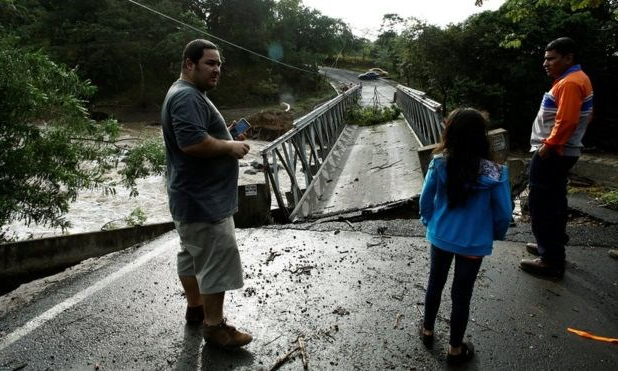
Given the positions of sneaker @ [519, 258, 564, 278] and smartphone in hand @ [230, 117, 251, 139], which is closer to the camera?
smartphone in hand @ [230, 117, 251, 139]

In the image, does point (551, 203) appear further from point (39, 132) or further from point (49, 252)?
point (49, 252)

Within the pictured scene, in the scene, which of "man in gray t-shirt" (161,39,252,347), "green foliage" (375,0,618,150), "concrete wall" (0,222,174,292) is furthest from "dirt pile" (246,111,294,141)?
"man in gray t-shirt" (161,39,252,347)

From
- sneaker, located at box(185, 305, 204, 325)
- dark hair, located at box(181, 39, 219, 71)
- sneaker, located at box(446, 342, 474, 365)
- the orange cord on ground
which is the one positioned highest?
dark hair, located at box(181, 39, 219, 71)

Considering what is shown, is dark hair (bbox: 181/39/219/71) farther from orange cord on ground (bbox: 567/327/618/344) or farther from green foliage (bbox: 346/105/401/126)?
green foliage (bbox: 346/105/401/126)

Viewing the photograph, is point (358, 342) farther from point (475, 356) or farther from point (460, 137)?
point (460, 137)

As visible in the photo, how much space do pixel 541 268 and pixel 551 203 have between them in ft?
1.88

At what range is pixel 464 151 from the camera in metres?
2.17

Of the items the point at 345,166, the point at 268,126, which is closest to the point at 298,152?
the point at 345,166

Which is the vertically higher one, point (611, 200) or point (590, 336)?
point (611, 200)

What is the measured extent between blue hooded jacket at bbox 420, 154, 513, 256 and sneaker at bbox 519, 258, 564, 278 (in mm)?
1519

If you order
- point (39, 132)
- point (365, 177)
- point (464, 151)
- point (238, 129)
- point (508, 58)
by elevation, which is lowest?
point (365, 177)

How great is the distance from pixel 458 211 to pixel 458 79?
1681 cm

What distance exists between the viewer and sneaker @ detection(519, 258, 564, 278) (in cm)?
338

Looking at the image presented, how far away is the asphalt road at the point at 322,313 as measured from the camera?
2455 mm
